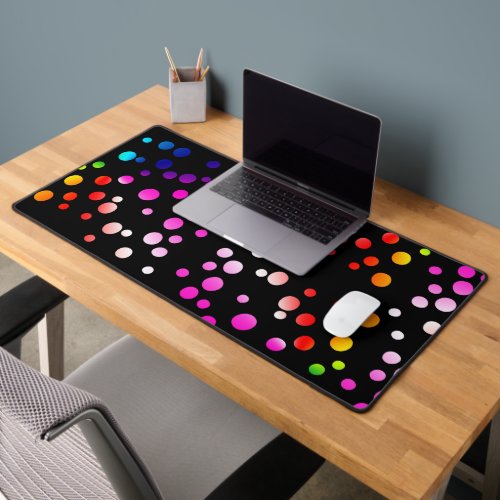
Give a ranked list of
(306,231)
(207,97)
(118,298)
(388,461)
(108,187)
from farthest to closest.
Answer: (207,97) < (108,187) < (306,231) < (118,298) < (388,461)

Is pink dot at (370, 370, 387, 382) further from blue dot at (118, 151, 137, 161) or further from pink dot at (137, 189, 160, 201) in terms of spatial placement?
blue dot at (118, 151, 137, 161)

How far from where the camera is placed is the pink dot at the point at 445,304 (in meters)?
1.34

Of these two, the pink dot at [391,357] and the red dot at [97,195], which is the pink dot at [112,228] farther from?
the pink dot at [391,357]

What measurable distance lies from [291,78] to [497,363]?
29.0 inches

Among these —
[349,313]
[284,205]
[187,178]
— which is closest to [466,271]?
[349,313]

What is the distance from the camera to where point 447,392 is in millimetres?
1214

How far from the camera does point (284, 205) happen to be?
60.5 inches

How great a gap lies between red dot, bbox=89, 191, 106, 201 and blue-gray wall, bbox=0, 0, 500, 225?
1.30 feet

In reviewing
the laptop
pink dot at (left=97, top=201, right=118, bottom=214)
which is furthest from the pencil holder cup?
pink dot at (left=97, top=201, right=118, bottom=214)

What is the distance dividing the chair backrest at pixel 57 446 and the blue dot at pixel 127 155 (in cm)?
69

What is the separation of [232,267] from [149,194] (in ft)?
0.89

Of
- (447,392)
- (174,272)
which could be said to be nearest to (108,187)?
(174,272)

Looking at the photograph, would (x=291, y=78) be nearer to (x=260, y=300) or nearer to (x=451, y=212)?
(x=451, y=212)

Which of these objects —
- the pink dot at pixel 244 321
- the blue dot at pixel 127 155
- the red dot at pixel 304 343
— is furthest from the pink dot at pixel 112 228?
the red dot at pixel 304 343
